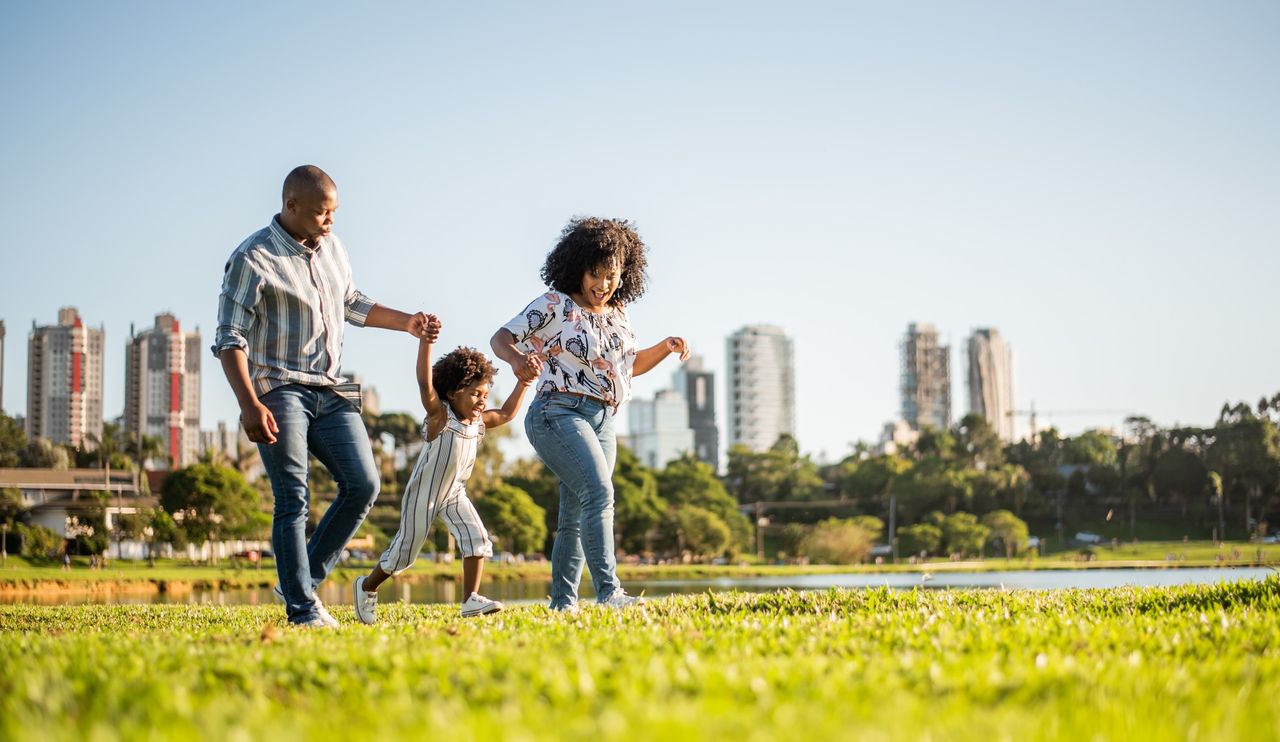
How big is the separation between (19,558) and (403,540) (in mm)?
58441

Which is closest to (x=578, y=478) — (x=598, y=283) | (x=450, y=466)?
(x=450, y=466)

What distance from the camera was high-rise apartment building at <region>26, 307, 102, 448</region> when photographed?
163 metres

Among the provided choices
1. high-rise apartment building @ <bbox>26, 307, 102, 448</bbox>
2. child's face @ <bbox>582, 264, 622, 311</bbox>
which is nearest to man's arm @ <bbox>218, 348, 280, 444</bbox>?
child's face @ <bbox>582, 264, 622, 311</bbox>

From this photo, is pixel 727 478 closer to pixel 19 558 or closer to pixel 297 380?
pixel 19 558

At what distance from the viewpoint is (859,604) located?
6012 millimetres

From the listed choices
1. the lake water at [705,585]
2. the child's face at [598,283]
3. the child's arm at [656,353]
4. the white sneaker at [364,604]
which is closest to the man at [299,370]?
the white sneaker at [364,604]

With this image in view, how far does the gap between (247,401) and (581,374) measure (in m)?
2.42

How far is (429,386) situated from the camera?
721cm

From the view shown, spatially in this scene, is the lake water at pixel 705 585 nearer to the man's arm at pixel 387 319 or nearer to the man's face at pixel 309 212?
the man's arm at pixel 387 319

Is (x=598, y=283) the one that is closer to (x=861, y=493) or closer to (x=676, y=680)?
(x=676, y=680)

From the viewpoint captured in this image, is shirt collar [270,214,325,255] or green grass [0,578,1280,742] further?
shirt collar [270,214,325,255]

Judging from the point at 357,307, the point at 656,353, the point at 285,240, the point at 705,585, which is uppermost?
the point at 285,240

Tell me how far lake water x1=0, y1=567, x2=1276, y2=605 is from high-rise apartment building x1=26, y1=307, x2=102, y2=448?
408ft

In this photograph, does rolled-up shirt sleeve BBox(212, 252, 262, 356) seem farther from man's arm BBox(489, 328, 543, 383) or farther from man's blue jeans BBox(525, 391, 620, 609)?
man's blue jeans BBox(525, 391, 620, 609)
